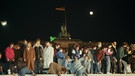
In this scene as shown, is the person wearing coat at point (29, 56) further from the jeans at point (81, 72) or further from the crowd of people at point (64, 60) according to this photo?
the jeans at point (81, 72)

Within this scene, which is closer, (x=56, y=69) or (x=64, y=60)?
(x=56, y=69)

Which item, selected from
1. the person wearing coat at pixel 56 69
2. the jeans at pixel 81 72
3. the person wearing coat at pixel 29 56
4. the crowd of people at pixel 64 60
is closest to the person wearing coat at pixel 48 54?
the crowd of people at pixel 64 60

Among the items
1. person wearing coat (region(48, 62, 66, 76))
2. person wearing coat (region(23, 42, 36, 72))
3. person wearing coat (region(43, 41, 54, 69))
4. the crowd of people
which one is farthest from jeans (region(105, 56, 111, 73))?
person wearing coat (region(23, 42, 36, 72))

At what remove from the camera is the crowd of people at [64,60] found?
2294cm

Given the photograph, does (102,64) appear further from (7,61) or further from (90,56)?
(7,61)

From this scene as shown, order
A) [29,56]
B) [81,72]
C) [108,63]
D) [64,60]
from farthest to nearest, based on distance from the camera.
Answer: [108,63] < [64,60] < [81,72] < [29,56]

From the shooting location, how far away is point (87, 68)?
2511 cm

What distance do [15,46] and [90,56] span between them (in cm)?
460

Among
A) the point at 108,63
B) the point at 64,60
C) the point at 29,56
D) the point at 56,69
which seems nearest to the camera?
the point at 29,56

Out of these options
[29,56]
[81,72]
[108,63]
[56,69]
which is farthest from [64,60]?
[29,56]

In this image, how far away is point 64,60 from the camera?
25.0m

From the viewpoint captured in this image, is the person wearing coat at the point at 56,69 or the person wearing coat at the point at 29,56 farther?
the person wearing coat at the point at 56,69

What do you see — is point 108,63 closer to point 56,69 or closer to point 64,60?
point 64,60

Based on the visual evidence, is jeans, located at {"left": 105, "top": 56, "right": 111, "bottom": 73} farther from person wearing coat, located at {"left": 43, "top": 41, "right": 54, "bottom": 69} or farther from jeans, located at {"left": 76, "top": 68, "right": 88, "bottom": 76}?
→ person wearing coat, located at {"left": 43, "top": 41, "right": 54, "bottom": 69}
